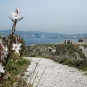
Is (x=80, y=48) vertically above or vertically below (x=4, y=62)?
below

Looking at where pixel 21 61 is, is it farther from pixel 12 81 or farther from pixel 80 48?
pixel 80 48

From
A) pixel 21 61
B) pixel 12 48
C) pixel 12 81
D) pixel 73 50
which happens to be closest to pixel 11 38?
pixel 12 48

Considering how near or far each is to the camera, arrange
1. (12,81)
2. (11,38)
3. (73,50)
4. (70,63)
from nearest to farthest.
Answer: (11,38) < (12,81) < (70,63) < (73,50)

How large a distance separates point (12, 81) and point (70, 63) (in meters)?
10.2

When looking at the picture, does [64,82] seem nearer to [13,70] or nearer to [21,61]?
[13,70]

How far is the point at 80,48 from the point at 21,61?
33.9m

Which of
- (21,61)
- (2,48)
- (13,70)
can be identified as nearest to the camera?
(2,48)

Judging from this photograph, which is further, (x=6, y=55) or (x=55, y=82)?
(x=55, y=82)

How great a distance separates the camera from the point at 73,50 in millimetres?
47844

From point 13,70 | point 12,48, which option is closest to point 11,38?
point 12,48

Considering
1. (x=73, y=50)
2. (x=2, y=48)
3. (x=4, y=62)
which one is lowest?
(x=73, y=50)

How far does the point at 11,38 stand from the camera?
193 centimetres

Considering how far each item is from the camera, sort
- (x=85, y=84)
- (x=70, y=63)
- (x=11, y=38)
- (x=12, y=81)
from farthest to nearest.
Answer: (x=70, y=63) → (x=85, y=84) → (x=12, y=81) → (x=11, y=38)

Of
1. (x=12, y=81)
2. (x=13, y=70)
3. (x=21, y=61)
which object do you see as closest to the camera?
(x=12, y=81)
